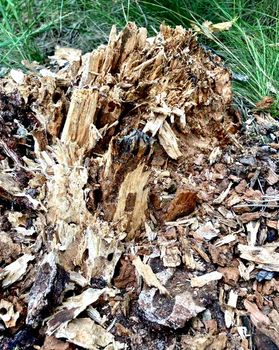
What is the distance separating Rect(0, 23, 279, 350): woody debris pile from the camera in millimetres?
1349

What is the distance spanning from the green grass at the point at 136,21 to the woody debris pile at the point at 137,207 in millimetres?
549

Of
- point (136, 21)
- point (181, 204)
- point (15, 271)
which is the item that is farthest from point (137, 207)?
point (136, 21)

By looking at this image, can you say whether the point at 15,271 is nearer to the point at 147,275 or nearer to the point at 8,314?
the point at 8,314

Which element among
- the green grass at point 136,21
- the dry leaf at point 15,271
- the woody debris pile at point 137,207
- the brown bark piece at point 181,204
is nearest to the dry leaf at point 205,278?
the woody debris pile at point 137,207

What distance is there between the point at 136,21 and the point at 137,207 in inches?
54.8

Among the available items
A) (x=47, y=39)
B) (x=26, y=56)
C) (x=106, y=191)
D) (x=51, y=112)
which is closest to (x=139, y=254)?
(x=106, y=191)

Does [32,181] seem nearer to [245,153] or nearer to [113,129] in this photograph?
[113,129]

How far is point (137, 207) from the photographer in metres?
1.52

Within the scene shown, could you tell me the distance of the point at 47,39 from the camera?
9.07 feet

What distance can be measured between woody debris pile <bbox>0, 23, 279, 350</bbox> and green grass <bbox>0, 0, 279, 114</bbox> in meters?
0.55

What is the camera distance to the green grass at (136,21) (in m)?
2.37

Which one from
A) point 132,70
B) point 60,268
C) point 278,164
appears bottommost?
point 278,164

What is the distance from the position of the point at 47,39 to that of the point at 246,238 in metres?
1.70

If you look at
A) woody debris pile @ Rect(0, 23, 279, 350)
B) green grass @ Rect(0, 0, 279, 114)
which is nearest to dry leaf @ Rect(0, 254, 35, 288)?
woody debris pile @ Rect(0, 23, 279, 350)
